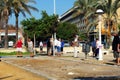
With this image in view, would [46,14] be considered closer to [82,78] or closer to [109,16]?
[109,16]

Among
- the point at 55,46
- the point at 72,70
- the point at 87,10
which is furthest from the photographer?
the point at 87,10

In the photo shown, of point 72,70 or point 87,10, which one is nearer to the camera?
point 72,70

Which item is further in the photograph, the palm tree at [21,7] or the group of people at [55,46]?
the palm tree at [21,7]

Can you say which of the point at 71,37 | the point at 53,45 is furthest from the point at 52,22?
the point at 71,37

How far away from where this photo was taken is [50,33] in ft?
134

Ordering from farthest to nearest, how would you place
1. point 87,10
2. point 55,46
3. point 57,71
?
point 87,10 < point 55,46 < point 57,71

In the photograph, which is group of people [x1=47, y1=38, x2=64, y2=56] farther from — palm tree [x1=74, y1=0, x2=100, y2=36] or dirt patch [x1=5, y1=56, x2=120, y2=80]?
palm tree [x1=74, y1=0, x2=100, y2=36]

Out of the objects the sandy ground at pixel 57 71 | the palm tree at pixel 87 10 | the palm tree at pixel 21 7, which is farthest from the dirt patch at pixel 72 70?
the palm tree at pixel 87 10

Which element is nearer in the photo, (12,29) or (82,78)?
(82,78)

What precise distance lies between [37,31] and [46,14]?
6.86 feet

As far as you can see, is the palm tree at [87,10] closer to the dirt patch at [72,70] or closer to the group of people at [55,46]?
the group of people at [55,46]

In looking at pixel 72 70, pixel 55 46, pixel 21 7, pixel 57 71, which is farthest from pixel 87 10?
pixel 57 71

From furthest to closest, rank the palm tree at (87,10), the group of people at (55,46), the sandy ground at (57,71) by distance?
the palm tree at (87,10), the group of people at (55,46), the sandy ground at (57,71)

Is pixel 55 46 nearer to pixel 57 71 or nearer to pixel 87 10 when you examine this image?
pixel 57 71
